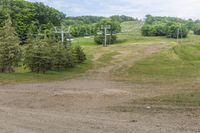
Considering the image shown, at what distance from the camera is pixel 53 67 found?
48250mm

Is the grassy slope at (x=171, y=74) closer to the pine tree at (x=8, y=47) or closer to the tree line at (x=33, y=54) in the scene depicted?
the tree line at (x=33, y=54)

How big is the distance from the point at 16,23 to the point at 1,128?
262 ft

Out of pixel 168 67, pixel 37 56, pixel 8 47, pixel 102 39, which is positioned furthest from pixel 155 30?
pixel 8 47


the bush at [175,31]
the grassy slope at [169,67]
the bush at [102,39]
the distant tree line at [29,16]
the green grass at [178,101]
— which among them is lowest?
the grassy slope at [169,67]

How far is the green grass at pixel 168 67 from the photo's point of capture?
140 ft

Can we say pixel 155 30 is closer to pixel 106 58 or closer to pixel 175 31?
pixel 175 31

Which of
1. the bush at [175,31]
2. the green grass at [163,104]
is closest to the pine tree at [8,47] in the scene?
the green grass at [163,104]

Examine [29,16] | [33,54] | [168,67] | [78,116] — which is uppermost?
[29,16]

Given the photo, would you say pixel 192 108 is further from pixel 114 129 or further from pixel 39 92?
pixel 39 92

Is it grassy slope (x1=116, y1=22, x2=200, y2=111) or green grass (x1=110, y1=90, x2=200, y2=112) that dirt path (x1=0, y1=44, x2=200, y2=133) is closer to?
green grass (x1=110, y1=90, x2=200, y2=112)

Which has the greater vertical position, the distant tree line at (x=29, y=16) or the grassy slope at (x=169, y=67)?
the distant tree line at (x=29, y=16)

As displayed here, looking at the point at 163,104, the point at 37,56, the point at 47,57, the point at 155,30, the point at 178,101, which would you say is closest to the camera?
the point at 163,104

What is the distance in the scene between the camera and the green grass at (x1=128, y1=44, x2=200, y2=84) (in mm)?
42750

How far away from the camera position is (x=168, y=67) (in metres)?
54.6
